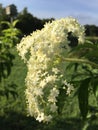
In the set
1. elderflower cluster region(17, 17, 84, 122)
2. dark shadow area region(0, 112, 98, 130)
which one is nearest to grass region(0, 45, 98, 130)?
dark shadow area region(0, 112, 98, 130)

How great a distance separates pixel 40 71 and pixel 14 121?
5232 millimetres

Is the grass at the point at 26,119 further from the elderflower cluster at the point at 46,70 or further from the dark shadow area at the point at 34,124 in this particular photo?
the elderflower cluster at the point at 46,70

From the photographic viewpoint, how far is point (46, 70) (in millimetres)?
2029

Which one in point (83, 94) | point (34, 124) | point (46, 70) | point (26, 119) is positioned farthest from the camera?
point (26, 119)

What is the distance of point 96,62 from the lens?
230 centimetres

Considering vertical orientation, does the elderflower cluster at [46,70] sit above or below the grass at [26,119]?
above

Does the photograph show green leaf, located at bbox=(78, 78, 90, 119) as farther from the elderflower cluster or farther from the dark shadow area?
the dark shadow area

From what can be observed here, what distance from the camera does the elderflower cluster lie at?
6.50 ft

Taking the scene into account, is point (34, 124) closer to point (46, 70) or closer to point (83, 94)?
point (83, 94)

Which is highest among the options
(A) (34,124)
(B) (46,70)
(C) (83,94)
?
(B) (46,70)

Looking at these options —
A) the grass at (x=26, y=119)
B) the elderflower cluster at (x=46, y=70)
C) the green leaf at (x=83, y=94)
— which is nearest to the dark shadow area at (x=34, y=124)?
the grass at (x=26, y=119)

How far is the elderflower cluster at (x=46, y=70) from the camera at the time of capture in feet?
6.50

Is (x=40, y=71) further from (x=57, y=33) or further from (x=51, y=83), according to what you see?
(x=57, y=33)

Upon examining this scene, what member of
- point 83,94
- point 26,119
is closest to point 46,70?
point 83,94
